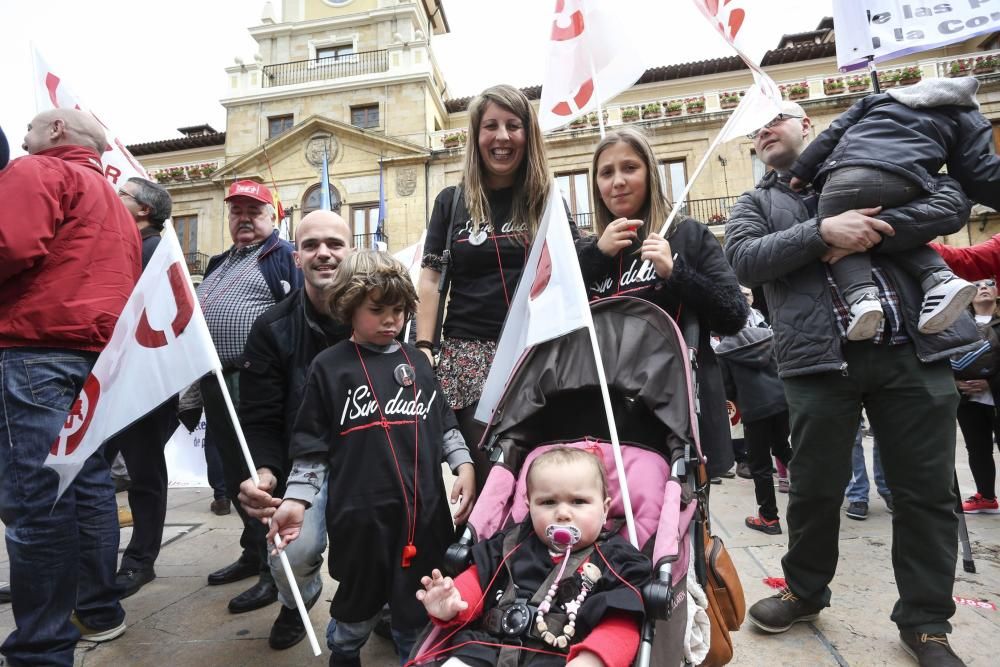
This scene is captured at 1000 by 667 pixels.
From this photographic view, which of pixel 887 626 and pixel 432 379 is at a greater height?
pixel 432 379

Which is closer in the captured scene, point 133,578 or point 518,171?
point 518,171

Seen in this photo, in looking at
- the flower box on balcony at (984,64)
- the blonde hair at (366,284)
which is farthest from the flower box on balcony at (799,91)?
the blonde hair at (366,284)

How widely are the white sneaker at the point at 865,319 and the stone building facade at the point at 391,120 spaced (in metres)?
16.1

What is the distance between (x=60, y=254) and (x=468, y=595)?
2038mm

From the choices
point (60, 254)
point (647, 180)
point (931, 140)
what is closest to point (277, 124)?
point (60, 254)

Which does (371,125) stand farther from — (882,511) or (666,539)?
(666,539)

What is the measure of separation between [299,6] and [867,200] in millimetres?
27729

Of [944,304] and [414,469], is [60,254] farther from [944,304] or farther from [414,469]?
[944,304]

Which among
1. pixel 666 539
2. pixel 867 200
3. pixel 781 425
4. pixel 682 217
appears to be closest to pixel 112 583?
pixel 666 539

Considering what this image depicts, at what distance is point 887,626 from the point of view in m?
2.37

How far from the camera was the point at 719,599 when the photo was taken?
1.74 m

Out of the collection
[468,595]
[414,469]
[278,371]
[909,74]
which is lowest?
[468,595]

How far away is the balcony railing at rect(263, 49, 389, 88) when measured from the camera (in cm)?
2220

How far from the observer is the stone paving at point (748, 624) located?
221cm
